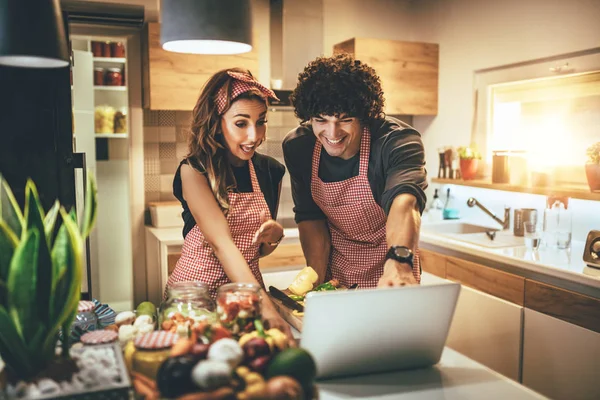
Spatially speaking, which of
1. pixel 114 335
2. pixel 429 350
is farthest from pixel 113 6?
pixel 429 350

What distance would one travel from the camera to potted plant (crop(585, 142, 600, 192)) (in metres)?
2.93

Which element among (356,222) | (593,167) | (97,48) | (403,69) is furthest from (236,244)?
(97,48)

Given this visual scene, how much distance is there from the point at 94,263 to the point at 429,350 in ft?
13.2

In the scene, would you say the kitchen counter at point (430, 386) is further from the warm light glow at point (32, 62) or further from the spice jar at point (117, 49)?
the spice jar at point (117, 49)

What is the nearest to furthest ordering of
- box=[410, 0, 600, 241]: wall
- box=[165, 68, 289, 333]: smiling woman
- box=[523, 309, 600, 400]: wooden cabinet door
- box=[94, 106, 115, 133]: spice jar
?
box=[165, 68, 289, 333]: smiling woman
box=[523, 309, 600, 400]: wooden cabinet door
box=[410, 0, 600, 241]: wall
box=[94, 106, 115, 133]: spice jar

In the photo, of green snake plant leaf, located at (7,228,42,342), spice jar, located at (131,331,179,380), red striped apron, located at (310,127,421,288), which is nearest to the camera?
green snake plant leaf, located at (7,228,42,342)

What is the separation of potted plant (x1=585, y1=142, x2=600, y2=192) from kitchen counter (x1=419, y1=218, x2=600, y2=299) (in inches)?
14.5

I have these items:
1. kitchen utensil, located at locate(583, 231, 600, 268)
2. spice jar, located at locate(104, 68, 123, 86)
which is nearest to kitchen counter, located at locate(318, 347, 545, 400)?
kitchen utensil, located at locate(583, 231, 600, 268)

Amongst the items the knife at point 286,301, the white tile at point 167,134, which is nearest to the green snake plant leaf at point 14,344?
the knife at point 286,301

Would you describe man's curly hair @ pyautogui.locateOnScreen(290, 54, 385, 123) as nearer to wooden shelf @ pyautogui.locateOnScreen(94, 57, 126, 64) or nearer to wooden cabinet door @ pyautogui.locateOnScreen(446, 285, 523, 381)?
wooden cabinet door @ pyautogui.locateOnScreen(446, 285, 523, 381)

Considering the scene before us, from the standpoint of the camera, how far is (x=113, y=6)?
3641 millimetres

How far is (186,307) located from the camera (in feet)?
4.52

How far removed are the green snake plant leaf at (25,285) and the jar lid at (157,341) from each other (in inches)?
8.1

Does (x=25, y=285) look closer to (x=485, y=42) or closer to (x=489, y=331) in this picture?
(x=489, y=331)
